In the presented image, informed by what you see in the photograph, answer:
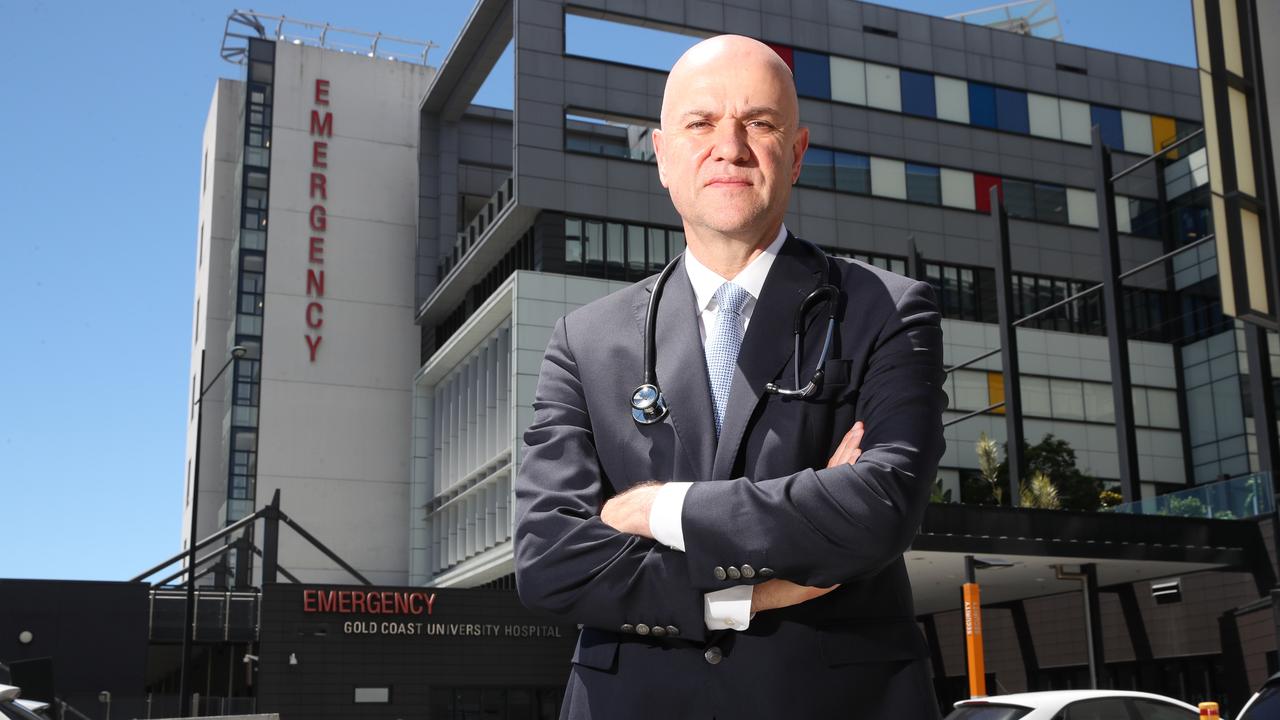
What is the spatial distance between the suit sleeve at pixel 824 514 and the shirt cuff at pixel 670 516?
0.02 m

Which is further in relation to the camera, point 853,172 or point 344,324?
point 344,324

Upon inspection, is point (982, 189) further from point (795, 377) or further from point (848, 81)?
point (795, 377)

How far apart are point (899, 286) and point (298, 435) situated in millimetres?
60735

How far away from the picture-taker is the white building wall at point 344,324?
61.0 metres

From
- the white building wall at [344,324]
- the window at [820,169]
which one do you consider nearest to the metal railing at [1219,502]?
the window at [820,169]

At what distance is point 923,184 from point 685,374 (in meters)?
52.9

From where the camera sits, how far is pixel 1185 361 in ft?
174

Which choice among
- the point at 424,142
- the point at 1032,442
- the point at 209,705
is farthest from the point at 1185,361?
the point at 209,705

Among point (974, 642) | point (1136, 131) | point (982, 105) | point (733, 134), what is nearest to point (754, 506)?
point (733, 134)

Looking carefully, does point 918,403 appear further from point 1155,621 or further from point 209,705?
point 209,705

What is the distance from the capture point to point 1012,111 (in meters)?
55.9

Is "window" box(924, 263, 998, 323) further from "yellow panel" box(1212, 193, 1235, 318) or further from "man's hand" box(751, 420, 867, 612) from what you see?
"man's hand" box(751, 420, 867, 612)

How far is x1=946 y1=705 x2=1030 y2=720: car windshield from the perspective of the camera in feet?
44.0

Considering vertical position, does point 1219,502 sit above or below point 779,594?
above
